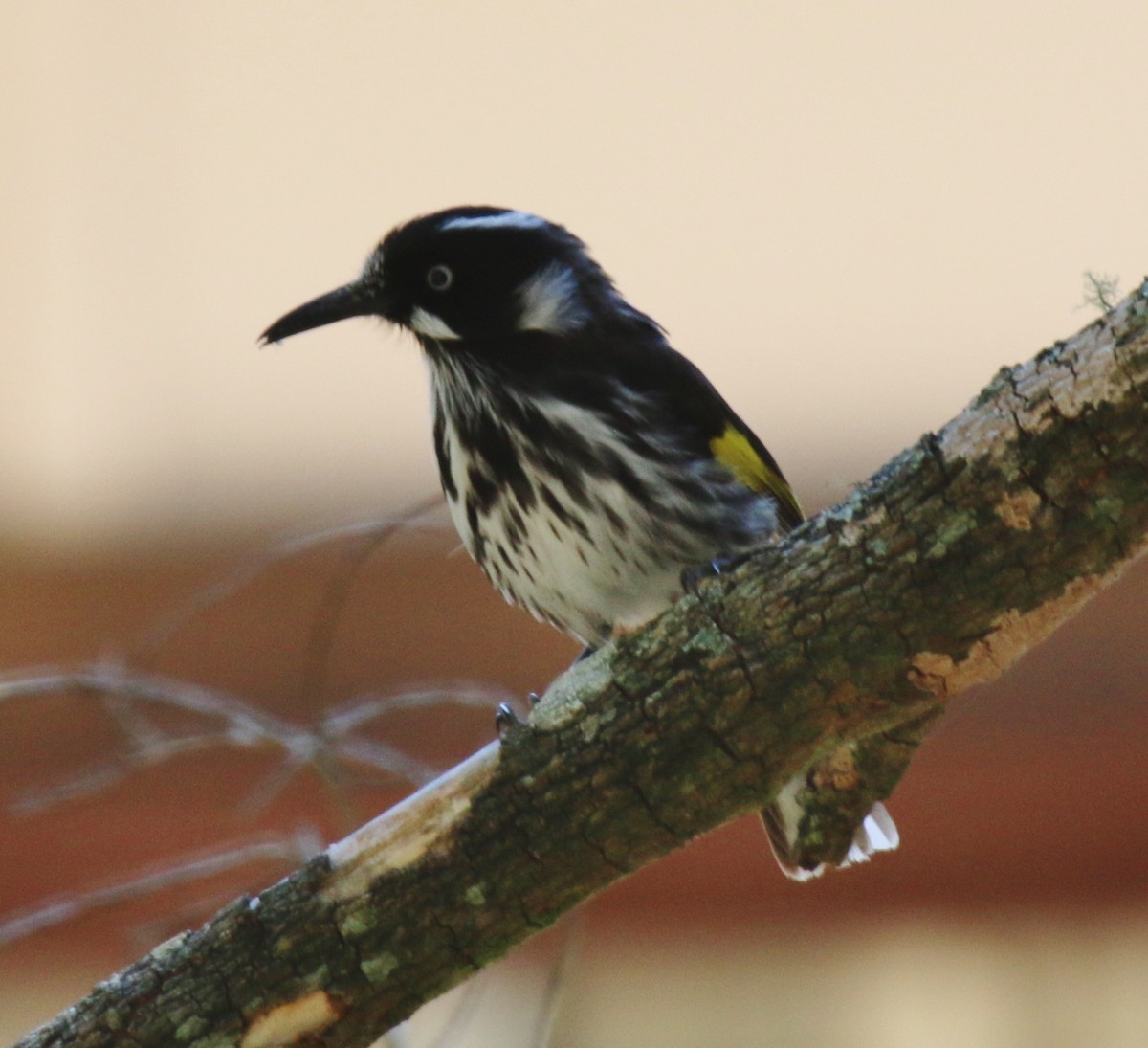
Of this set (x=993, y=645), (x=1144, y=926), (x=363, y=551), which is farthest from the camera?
(x=1144, y=926)

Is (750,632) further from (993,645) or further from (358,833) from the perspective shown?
(358,833)

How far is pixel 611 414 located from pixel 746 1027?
2.70 m

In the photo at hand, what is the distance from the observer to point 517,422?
2.54m

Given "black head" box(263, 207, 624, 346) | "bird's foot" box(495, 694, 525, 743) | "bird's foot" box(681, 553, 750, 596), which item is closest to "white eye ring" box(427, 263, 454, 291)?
"black head" box(263, 207, 624, 346)

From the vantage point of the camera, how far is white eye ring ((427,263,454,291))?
8.81ft

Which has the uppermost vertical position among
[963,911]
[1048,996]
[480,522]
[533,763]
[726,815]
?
[480,522]

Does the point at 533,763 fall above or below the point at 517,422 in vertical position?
below

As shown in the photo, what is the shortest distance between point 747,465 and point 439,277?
1.95ft

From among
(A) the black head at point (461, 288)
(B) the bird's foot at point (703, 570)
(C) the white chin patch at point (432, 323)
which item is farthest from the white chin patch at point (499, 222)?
(B) the bird's foot at point (703, 570)

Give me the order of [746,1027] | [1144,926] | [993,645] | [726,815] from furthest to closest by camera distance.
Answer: [746,1027], [1144,926], [726,815], [993,645]

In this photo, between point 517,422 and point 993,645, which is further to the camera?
point 517,422

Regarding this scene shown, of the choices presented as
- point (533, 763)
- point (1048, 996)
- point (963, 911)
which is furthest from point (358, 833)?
point (1048, 996)

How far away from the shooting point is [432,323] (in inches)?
106

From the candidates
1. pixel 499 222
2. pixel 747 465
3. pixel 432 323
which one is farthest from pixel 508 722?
pixel 499 222
